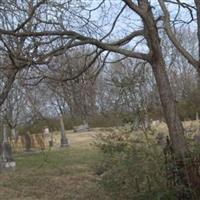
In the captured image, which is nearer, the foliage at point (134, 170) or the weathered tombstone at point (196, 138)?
the foliage at point (134, 170)

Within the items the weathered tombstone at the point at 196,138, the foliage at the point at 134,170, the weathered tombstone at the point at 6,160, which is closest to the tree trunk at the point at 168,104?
the foliage at the point at 134,170

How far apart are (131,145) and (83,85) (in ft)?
10.2

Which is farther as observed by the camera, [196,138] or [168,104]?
[196,138]

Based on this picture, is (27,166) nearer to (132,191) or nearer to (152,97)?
(152,97)

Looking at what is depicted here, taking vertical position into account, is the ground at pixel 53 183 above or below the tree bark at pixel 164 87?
below

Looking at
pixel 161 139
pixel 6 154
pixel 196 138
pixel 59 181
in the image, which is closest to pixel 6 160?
pixel 6 154

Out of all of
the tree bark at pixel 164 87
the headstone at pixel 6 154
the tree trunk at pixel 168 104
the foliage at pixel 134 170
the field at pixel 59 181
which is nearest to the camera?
the tree trunk at pixel 168 104

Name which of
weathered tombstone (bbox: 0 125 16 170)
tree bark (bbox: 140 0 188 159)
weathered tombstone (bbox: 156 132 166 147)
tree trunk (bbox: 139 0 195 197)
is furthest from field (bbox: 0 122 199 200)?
tree bark (bbox: 140 0 188 159)

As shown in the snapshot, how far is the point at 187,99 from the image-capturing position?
1927cm

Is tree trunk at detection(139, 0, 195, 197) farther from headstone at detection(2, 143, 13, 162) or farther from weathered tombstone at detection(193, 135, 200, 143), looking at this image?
headstone at detection(2, 143, 13, 162)

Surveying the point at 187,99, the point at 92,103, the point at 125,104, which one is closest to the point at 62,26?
the point at 125,104

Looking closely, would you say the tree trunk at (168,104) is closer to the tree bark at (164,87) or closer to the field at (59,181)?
the tree bark at (164,87)

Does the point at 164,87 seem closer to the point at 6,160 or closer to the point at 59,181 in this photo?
the point at 59,181

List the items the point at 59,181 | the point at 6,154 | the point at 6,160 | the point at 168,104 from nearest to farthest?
the point at 168,104 → the point at 59,181 → the point at 6,160 → the point at 6,154
